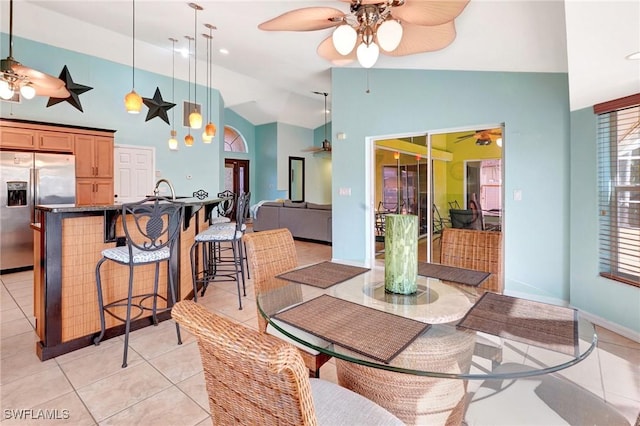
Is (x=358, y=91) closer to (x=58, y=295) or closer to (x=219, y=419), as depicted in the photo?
(x=58, y=295)

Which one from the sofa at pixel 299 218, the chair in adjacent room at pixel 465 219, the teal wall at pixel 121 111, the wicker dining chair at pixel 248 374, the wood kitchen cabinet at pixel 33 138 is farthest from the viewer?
the sofa at pixel 299 218

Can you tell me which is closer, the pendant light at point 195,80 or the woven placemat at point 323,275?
the woven placemat at point 323,275

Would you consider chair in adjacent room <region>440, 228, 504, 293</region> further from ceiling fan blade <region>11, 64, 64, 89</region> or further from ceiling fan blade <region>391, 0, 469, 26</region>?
ceiling fan blade <region>11, 64, 64, 89</region>

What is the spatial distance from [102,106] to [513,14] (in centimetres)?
664

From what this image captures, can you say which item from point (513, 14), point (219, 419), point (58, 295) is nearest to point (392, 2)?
point (513, 14)

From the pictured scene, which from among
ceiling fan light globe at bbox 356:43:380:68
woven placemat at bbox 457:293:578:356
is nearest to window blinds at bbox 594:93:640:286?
woven placemat at bbox 457:293:578:356

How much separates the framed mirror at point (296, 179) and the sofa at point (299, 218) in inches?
138

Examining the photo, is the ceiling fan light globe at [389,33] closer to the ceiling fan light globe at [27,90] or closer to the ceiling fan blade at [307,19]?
the ceiling fan blade at [307,19]

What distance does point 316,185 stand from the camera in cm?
1218

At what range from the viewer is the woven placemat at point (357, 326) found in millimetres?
962

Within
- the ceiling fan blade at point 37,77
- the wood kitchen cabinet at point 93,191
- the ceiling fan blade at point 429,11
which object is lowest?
the wood kitchen cabinet at point 93,191

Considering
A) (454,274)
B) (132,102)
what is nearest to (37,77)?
(132,102)

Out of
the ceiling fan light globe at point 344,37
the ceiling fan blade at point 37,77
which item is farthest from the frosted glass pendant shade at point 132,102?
the ceiling fan light globe at point 344,37

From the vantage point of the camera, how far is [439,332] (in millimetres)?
1094
